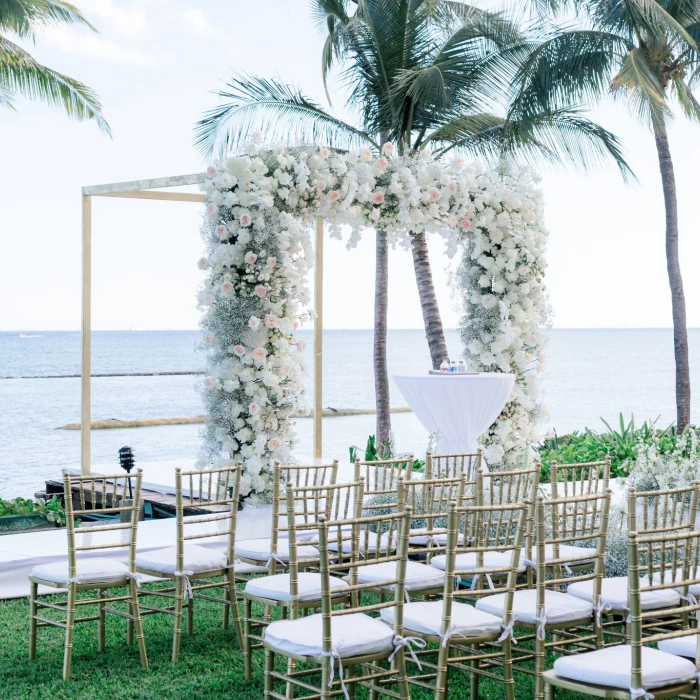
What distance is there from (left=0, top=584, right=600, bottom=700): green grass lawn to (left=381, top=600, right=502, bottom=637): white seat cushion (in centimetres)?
60

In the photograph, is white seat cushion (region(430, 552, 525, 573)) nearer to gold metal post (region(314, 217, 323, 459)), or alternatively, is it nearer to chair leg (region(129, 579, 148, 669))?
chair leg (region(129, 579, 148, 669))

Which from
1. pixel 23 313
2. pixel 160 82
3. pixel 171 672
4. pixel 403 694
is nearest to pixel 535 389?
pixel 171 672

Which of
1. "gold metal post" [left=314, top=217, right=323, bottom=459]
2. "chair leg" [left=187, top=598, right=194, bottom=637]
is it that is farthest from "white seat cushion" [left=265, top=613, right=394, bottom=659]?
"gold metal post" [left=314, top=217, right=323, bottom=459]

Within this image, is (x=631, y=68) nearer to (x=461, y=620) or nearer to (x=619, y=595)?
(x=619, y=595)

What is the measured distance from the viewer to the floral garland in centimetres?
813


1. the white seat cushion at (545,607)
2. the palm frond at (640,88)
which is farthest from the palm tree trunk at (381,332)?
the white seat cushion at (545,607)

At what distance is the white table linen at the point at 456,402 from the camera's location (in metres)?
7.25

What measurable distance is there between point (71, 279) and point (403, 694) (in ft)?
107

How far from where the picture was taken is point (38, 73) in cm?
1258

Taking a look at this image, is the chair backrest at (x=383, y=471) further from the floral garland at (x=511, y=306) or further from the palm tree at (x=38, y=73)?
the palm tree at (x=38, y=73)

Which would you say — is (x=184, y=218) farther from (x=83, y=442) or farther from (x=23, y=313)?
(x=83, y=442)

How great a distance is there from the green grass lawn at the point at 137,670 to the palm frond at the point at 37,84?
889cm

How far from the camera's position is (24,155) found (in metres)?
33.1

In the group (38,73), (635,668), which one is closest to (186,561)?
(635,668)
